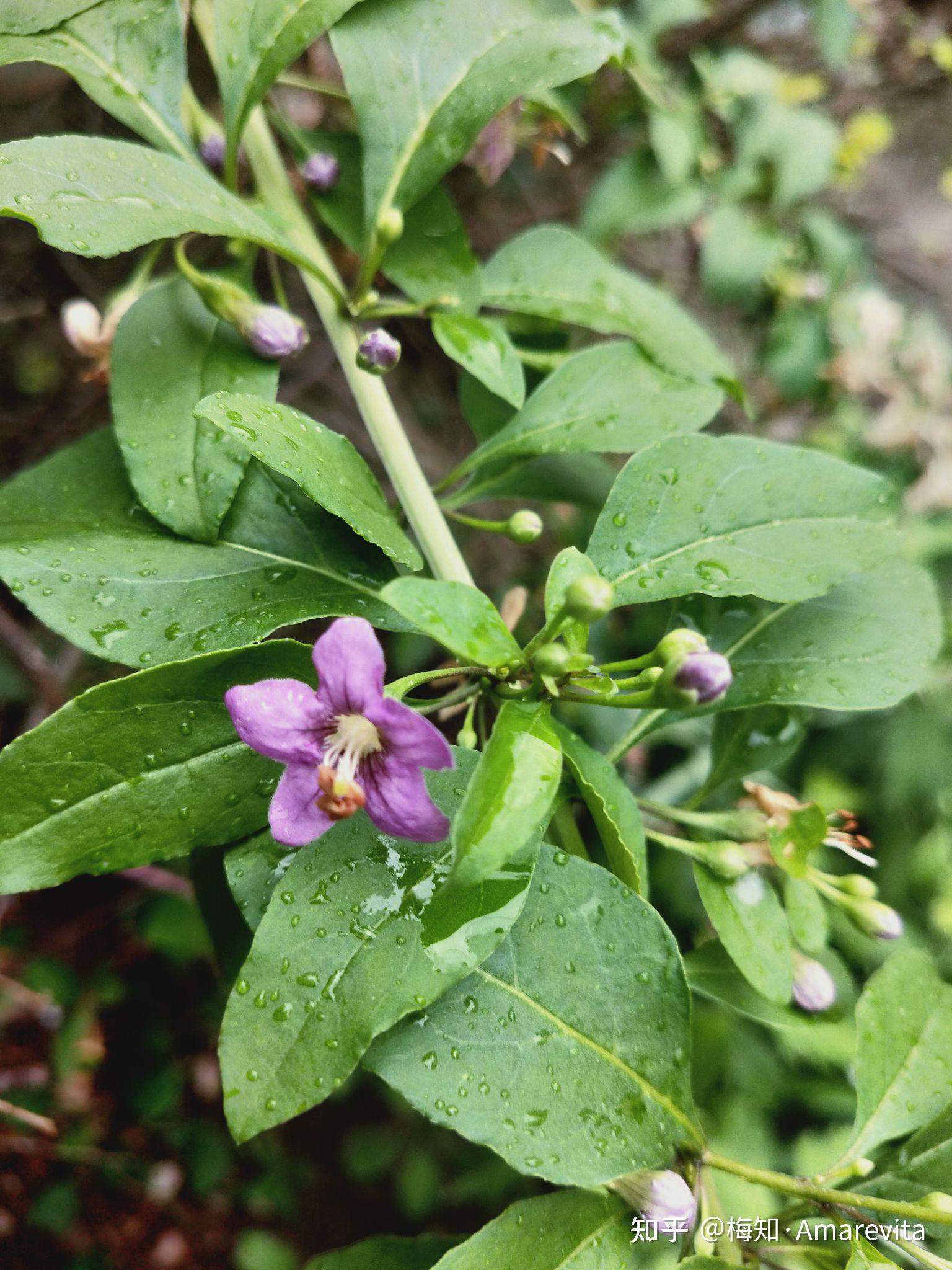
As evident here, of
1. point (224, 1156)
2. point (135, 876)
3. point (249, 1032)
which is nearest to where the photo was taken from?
point (249, 1032)

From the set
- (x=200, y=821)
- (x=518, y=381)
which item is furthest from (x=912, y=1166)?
(x=518, y=381)

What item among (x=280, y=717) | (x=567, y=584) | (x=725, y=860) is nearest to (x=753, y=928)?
(x=725, y=860)

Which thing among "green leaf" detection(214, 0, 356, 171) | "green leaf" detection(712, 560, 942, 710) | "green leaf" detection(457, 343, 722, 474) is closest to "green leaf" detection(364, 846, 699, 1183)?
"green leaf" detection(712, 560, 942, 710)

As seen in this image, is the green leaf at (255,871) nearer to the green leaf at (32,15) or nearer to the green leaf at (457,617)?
the green leaf at (457,617)

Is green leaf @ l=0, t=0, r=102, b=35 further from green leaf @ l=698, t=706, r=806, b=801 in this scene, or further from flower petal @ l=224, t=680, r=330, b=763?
green leaf @ l=698, t=706, r=806, b=801

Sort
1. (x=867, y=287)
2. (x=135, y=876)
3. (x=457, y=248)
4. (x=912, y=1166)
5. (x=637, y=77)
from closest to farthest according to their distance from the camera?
(x=912, y=1166)
(x=457, y=248)
(x=637, y=77)
(x=135, y=876)
(x=867, y=287)

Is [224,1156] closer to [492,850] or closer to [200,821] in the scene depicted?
[200,821]
